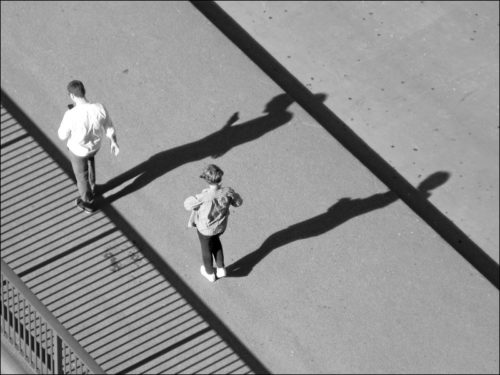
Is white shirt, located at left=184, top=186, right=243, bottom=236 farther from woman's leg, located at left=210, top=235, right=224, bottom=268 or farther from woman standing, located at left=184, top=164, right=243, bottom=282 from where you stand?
woman's leg, located at left=210, top=235, right=224, bottom=268

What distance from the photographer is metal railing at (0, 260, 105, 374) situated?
33.6ft

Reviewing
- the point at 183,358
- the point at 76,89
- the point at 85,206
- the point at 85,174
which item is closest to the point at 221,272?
the point at 183,358

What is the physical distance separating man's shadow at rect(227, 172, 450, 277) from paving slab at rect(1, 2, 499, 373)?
0.05ft

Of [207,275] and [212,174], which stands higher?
[207,275]

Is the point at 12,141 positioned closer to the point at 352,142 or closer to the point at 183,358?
the point at 183,358

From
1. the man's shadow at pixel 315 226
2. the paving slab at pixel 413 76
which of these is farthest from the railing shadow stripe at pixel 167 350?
the paving slab at pixel 413 76

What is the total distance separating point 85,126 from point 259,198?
2620 mm

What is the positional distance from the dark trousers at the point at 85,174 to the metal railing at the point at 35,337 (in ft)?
5.18

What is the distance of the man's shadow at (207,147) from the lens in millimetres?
13391

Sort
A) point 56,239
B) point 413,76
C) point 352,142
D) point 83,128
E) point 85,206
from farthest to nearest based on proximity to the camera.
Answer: point 413,76, point 352,142, point 85,206, point 56,239, point 83,128

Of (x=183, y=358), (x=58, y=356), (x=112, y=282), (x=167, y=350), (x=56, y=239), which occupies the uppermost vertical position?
(x=56, y=239)

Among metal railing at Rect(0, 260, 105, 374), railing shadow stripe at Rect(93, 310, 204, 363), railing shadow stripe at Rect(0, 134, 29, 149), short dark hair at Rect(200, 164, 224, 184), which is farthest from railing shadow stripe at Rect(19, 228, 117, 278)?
short dark hair at Rect(200, 164, 224, 184)

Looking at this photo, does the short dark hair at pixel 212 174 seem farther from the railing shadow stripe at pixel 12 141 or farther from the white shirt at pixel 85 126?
the railing shadow stripe at pixel 12 141

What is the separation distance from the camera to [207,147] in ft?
45.0
